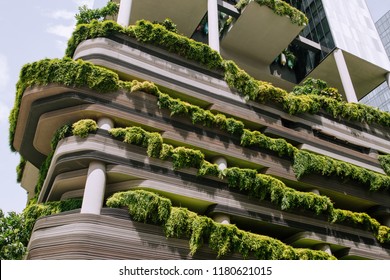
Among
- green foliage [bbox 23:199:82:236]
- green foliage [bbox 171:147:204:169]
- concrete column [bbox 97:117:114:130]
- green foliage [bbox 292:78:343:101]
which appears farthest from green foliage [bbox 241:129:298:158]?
green foliage [bbox 23:199:82:236]

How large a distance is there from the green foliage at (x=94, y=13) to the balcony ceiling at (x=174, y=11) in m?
1.87

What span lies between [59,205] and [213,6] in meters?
16.1

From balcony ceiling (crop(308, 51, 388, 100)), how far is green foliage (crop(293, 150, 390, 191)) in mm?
10654

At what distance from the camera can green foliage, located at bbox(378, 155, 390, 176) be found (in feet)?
72.6

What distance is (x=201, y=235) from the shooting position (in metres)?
14.0

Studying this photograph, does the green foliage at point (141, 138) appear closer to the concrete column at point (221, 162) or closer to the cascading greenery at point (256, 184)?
the cascading greenery at point (256, 184)

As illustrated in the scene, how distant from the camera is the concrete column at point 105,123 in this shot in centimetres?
1527

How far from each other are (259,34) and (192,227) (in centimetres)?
1687

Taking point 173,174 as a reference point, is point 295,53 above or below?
above

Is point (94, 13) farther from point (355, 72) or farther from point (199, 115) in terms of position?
point (355, 72)

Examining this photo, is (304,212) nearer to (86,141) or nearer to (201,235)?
(201,235)

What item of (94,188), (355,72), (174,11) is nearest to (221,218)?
(94,188)

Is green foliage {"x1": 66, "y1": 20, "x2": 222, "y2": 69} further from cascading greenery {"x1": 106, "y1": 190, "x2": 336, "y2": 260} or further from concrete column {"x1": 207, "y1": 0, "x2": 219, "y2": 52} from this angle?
cascading greenery {"x1": 106, "y1": 190, "x2": 336, "y2": 260}
